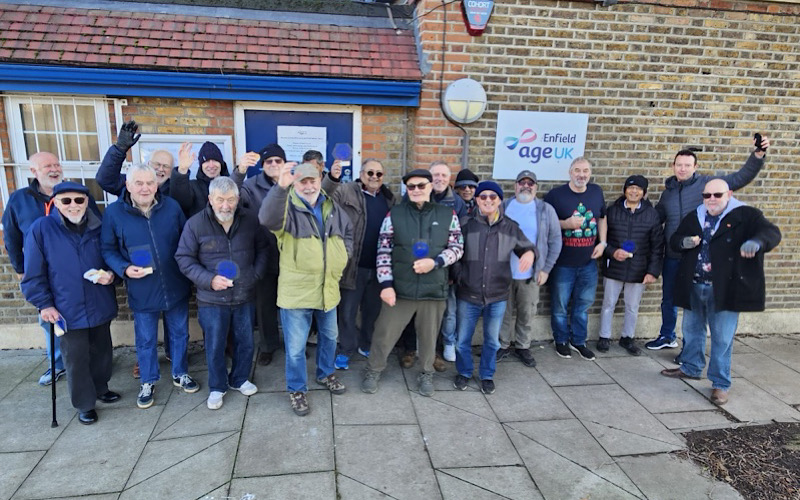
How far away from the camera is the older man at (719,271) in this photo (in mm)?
3709

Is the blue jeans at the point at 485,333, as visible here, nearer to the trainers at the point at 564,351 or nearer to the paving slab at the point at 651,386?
the trainers at the point at 564,351

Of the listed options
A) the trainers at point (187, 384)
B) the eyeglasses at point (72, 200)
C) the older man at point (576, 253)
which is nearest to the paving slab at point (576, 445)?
the older man at point (576, 253)

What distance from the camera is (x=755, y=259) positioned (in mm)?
3717

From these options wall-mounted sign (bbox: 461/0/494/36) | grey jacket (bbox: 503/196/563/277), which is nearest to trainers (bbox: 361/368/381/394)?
grey jacket (bbox: 503/196/563/277)

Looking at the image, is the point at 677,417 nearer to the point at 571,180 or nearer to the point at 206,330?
the point at 571,180

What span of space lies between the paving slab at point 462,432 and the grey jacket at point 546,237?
1.34 meters

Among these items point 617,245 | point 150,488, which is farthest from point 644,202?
point 150,488

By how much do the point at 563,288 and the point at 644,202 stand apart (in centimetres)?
115

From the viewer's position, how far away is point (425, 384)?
3.92 metres

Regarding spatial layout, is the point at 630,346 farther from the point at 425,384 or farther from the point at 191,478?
the point at 191,478

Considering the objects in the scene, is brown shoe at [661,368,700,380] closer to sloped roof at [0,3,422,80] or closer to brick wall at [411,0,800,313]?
brick wall at [411,0,800,313]

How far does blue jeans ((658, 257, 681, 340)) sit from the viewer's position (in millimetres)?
4793

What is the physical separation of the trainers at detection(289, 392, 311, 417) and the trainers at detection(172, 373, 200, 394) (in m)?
0.89

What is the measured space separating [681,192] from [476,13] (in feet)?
8.66
